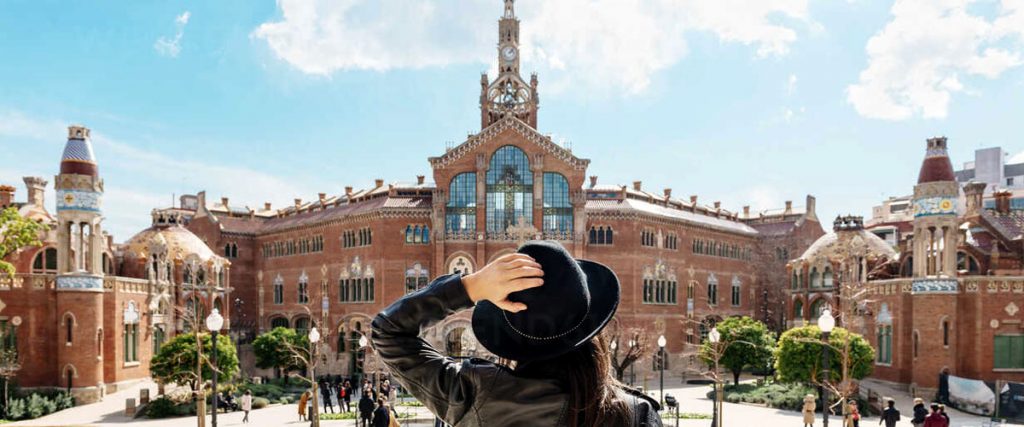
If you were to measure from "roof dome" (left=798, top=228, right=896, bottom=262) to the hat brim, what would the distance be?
45742mm

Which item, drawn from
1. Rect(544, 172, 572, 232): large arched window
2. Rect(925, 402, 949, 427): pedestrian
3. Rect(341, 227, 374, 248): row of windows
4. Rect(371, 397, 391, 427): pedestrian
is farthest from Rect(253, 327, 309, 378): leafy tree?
Rect(925, 402, 949, 427): pedestrian

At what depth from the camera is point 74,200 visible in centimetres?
3647

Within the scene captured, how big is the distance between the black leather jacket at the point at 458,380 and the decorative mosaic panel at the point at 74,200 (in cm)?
3860

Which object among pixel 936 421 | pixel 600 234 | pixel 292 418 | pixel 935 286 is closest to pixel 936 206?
pixel 935 286

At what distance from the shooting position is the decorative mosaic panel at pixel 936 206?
118 ft

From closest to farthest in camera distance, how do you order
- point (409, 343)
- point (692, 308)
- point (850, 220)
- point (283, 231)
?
point (409, 343), point (850, 220), point (692, 308), point (283, 231)

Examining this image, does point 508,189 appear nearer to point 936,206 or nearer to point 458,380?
point 936,206

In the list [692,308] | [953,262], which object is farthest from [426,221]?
[953,262]

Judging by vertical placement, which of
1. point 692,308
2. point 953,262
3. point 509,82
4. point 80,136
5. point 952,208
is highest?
point 509,82

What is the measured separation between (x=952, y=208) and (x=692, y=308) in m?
21.3

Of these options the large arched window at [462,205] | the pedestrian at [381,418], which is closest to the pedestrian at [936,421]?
the pedestrian at [381,418]

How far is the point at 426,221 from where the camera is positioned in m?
50.8

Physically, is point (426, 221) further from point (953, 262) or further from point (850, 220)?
point (953, 262)

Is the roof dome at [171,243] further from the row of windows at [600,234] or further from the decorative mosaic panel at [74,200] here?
the row of windows at [600,234]
